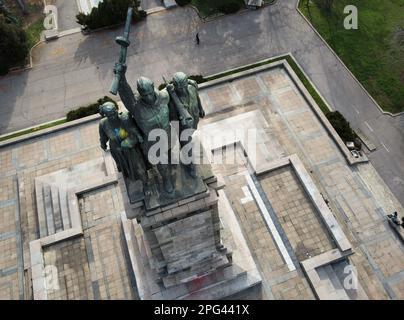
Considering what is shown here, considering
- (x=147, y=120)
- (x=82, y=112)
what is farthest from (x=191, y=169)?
(x=82, y=112)

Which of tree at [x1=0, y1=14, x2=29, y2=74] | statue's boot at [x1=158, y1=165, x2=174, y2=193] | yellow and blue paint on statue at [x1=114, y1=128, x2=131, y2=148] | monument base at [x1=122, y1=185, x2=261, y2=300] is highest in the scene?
tree at [x1=0, y1=14, x2=29, y2=74]

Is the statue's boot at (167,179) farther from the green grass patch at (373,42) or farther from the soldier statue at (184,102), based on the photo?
the green grass patch at (373,42)

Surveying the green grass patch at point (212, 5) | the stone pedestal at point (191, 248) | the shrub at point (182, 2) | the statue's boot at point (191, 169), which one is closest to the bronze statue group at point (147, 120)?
the statue's boot at point (191, 169)

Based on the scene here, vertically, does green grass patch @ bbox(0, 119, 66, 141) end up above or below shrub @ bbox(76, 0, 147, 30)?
below

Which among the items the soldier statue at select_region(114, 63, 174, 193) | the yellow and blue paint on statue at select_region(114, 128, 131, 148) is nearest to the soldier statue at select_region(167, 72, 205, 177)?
the soldier statue at select_region(114, 63, 174, 193)

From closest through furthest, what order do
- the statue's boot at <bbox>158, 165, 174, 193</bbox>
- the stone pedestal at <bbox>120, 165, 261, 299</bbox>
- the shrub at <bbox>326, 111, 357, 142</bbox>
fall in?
the statue's boot at <bbox>158, 165, 174, 193</bbox> → the stone pedestal at <bbox>120, 165, 261, 299</bbox> → the shrub at <bbox>326, 111, 357, 142</bbox>

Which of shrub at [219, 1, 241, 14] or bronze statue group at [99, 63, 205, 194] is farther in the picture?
shrub at [219, 1, 241, 14]

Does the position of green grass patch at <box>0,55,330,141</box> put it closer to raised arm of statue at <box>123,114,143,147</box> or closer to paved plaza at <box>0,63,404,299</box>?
paved plaza at <box>0,63,404,299</box>
